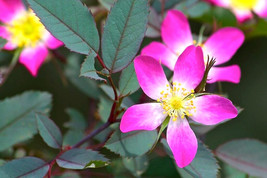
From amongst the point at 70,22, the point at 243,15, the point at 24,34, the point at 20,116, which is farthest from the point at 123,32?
the point at 243,15

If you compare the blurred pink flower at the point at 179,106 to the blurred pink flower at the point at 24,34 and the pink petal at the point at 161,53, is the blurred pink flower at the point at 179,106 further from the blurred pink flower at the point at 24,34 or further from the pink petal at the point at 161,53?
the blurred pink flower at the point at 24,34

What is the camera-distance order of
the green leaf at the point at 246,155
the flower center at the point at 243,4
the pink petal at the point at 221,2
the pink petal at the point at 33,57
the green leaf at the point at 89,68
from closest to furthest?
the green leaf at the point at 89,68 < the green leaf at the point at 246,155 < the pink petal at the point at 33,57 < the pink petal at the point at 221,2 < the flower center at the point at 243,4

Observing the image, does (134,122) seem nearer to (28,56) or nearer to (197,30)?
(28,56)

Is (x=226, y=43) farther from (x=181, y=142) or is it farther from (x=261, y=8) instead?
(x=261, y=8)

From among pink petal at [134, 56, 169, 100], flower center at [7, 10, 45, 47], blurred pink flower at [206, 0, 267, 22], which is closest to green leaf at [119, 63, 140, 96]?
pink petal at [134, 56, 169, 100]

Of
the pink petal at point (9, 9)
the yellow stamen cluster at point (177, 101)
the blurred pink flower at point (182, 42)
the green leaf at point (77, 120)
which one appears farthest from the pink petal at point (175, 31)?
the pink petal at point (9, 9)

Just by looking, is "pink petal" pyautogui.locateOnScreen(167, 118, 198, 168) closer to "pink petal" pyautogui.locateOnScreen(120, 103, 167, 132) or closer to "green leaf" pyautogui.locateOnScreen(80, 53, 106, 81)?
"pink petal" pyautogui.locateOnScreen(120, 103, 167, 132)

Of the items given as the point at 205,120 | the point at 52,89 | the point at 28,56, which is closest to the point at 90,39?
the point at 205,120
